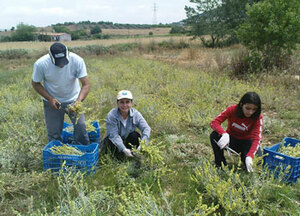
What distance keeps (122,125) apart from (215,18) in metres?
24.5

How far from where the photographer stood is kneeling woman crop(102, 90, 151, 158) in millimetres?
2938

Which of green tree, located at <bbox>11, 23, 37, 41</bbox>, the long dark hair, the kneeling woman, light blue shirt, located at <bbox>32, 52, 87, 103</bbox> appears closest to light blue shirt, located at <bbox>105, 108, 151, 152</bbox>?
the kneeling woman

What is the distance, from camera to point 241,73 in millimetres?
7895

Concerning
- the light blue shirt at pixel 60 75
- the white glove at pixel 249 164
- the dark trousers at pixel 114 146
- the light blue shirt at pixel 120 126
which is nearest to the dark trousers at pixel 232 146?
the white glove at pixel 249 164

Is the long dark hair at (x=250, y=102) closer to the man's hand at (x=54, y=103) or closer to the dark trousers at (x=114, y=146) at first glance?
the dark trousers at (x=114, y=146)

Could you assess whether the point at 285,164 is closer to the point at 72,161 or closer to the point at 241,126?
the point at 241,126

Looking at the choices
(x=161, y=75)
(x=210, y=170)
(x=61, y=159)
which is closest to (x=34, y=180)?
(x=61, y=159)

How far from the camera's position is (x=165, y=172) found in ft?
9.37

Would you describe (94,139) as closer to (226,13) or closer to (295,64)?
(295,64)

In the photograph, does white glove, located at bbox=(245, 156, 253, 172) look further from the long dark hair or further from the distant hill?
the distant hill

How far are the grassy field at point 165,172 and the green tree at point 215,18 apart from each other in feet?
60.1

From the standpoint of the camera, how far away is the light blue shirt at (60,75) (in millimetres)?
2938

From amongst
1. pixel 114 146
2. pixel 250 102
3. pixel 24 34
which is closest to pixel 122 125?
pixel 114 146

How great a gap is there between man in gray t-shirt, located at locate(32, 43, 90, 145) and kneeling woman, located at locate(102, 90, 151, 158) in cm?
40
